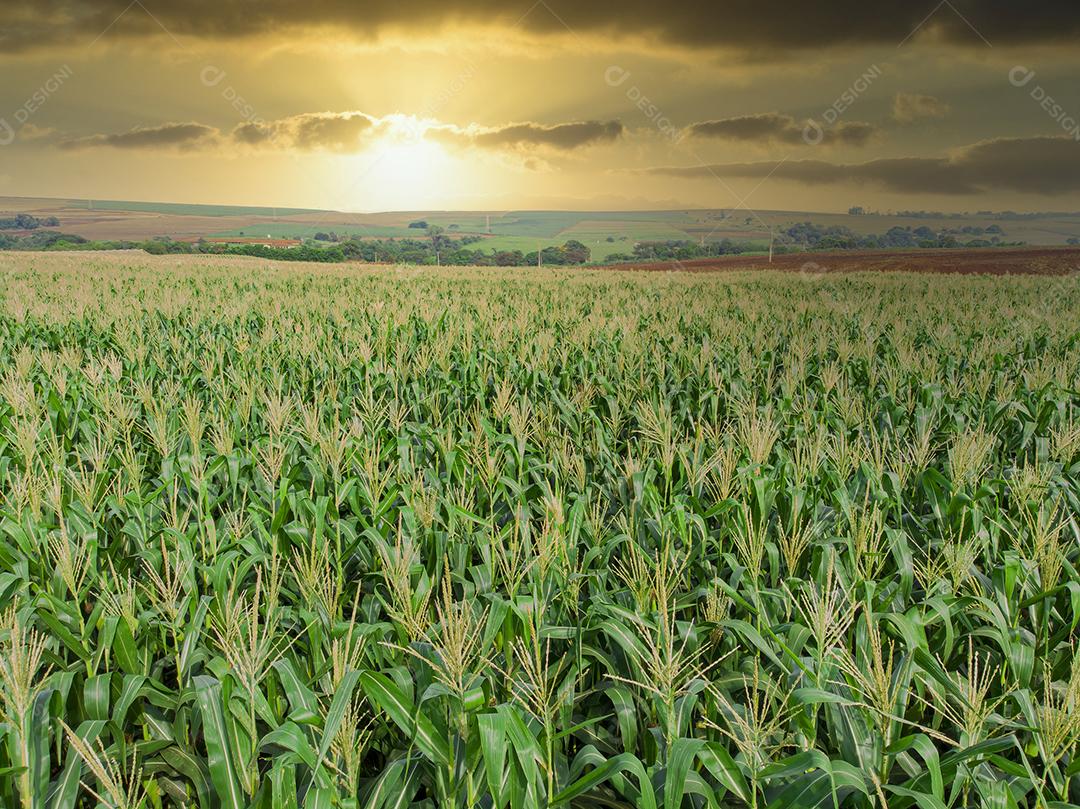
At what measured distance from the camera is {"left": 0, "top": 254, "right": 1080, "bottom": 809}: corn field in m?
1.83

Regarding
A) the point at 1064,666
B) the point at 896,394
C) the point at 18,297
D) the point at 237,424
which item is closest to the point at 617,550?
the point at 1064,666

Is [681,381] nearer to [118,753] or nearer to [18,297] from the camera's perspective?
[118,753]

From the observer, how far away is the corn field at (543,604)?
1832 millimetres

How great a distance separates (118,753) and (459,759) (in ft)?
4.05

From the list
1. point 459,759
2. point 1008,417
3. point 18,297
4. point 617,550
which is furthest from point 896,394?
point 18,297

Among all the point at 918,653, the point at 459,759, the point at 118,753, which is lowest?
the point at 118,753

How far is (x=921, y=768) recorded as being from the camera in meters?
2.04

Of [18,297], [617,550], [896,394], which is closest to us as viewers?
[617,550]

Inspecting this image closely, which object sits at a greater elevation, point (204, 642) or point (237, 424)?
point (237, 424)

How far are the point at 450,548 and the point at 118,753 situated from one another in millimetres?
1675

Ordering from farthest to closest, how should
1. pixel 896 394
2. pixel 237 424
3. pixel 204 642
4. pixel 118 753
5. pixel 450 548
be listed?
1. pixel 896 394
2. pixel 237 424
3. pixel 450 548
4. pixel 204 642
5. pixel 118 753

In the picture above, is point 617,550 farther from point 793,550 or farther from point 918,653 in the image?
point 918,653

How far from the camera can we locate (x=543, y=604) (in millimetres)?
2514

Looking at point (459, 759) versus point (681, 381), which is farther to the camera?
point (681, 381)
